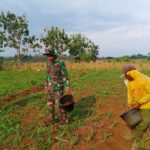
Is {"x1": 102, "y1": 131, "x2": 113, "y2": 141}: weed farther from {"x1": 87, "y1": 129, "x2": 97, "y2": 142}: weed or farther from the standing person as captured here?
the standing person

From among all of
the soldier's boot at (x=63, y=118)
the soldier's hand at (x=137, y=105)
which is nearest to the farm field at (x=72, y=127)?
the soldier's boot at (x=63, y=118)

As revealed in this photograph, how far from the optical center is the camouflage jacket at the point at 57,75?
24.7 feet

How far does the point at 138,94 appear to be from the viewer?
5746 mm

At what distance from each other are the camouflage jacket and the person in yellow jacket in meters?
2.04

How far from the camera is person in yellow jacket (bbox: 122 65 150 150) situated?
5.63 metres

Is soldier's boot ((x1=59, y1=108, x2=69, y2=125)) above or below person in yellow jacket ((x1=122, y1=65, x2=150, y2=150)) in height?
below

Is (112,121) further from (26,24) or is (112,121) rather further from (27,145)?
(26,24)

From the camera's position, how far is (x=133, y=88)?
5.75 m

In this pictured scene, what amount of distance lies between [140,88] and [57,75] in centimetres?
243

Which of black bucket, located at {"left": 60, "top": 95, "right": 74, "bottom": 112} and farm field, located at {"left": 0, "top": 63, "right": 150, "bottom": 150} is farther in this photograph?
black bucket, located at {"left": 60, "top": 95, "right": 74, "bottom": 112}

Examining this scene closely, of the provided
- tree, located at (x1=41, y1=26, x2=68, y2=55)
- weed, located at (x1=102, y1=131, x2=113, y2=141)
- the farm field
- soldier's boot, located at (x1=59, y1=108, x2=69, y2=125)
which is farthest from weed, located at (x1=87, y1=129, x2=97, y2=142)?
tree, located at (x1=41, y1=26, x2=68, y2=55)

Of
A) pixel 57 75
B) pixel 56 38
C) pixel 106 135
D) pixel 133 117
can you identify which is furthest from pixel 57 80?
pixel 56 38

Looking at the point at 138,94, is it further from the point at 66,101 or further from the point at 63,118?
the point at 63,118

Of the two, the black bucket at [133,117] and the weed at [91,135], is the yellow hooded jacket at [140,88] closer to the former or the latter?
the black bucket at [133,117]
